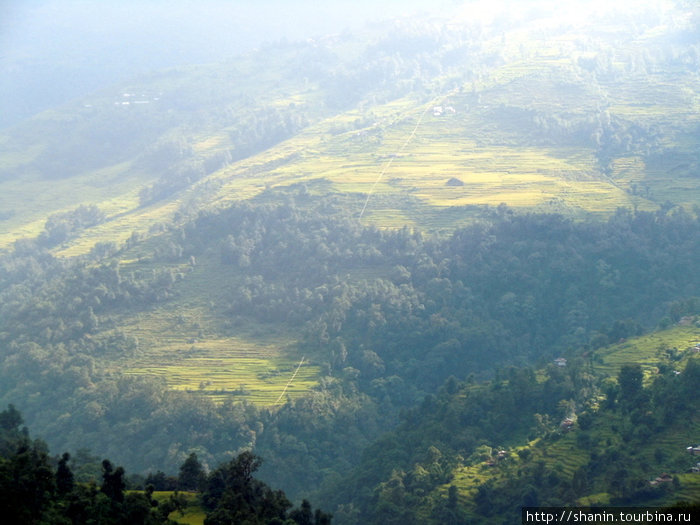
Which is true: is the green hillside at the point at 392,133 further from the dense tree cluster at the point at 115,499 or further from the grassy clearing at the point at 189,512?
the dense tree cluster at the point at 115,499

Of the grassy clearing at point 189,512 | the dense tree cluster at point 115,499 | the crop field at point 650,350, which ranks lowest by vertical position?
the crop field at point 650,350

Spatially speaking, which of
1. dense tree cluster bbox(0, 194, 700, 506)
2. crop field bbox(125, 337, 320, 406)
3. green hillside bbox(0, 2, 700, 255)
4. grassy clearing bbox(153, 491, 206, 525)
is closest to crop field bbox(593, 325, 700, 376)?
dense tree cluster bbox(0, 194, 700, 506)

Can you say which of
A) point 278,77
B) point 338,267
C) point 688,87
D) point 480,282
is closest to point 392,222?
point 338,267

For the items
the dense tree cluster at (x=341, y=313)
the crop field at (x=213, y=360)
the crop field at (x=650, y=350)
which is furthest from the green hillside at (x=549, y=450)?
the crop field at (x=213, y=360)

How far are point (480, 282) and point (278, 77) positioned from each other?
8019 cm

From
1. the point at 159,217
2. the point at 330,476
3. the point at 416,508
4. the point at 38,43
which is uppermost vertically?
the point at 38,43

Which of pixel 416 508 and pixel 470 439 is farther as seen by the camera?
pixel 470 439

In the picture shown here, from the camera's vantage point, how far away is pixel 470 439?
3916 centimetres

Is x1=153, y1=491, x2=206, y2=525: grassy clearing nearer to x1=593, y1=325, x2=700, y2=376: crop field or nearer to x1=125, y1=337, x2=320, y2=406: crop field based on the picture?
x1=125, y1=337, x2=320, y2=406: crop field

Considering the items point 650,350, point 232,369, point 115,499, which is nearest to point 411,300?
point 232,369

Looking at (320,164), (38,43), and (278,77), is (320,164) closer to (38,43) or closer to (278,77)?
(278,77)

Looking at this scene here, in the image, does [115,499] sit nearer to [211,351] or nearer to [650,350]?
[650,350]

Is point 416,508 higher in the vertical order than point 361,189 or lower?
lower

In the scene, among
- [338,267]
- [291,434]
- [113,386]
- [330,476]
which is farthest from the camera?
[338,267]
